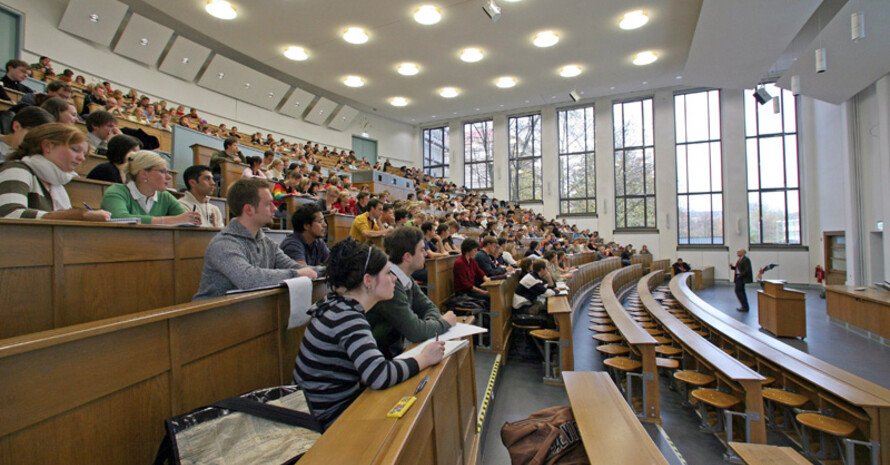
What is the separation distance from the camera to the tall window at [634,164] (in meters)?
14.9

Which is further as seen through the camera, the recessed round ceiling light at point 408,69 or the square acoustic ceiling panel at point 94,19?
the recessed round ceiling light at point 408,69

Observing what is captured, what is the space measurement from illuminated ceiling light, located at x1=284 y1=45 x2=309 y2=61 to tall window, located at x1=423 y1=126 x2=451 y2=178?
340 inches

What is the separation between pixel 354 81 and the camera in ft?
43.5

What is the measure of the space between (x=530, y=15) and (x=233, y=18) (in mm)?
7217

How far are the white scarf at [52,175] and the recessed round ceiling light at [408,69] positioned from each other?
37.1 ft

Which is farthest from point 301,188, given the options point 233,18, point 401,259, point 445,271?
point 233,18

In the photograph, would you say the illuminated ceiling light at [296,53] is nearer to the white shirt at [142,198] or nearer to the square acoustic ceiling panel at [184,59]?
the square acoustic ceiling panel at [184,59]

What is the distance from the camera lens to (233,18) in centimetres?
916

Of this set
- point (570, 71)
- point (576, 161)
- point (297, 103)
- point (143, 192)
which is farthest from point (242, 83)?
point (576, 161)

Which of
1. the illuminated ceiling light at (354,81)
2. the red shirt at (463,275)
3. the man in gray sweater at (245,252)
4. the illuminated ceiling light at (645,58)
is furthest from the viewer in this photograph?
the illuminated ceiling light at (354,81)

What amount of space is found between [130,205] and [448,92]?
13429mm

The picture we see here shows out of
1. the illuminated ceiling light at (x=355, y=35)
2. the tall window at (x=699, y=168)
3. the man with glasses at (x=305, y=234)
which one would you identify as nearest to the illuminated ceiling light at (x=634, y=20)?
the tall window at (x=699, y=168)

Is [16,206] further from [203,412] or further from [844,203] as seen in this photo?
[844,203]

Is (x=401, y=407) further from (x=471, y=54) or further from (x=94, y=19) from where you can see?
(x=94, y=19)
